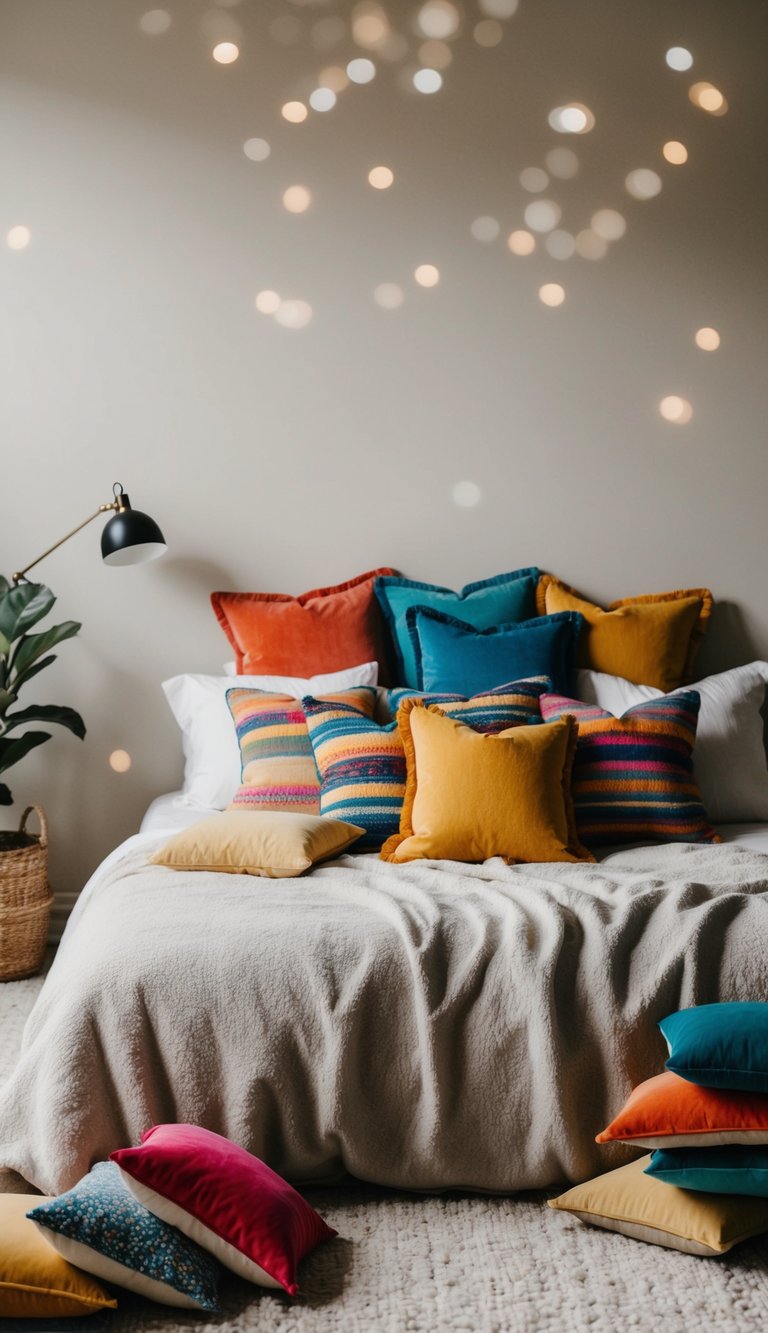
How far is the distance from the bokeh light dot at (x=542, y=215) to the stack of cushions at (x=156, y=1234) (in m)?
2.74

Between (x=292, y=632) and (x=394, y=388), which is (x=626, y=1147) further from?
(x=394, y=388)

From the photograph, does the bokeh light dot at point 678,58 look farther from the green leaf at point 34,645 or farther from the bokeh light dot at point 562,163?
the green leaf at point 34,645

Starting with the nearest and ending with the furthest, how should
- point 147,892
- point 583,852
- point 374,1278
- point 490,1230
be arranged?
1. point 374,1278
2. point 490,1230
3. point 147,892
4. point 583,852

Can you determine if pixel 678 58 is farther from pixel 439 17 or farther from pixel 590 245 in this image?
pixel 439 17

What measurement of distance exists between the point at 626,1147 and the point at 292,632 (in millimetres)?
1795

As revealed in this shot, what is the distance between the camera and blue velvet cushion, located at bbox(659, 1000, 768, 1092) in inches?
61.7

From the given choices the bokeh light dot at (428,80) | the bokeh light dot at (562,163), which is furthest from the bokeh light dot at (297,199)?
the bokeh light dot at (562,163)

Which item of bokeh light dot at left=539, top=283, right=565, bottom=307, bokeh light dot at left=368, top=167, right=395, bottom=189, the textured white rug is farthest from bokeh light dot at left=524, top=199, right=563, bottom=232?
the textured white rug

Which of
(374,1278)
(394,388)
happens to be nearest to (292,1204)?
(374,1278)

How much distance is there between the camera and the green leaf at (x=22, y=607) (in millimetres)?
3023

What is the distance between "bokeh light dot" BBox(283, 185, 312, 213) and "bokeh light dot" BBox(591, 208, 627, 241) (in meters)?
0.85

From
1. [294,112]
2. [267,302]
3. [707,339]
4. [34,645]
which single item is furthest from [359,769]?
[294,112]

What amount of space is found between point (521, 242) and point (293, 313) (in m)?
0.71

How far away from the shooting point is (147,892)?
219 cm
